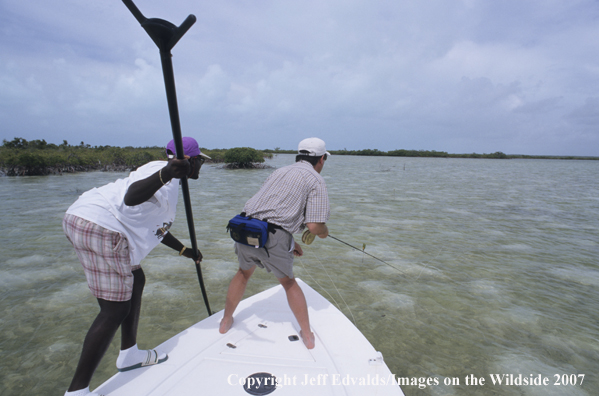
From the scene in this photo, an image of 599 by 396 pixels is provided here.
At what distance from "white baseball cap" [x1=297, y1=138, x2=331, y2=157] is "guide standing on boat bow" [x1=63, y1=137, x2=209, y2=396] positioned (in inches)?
40.8

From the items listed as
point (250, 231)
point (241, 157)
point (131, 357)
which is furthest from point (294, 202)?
point (241, 157)

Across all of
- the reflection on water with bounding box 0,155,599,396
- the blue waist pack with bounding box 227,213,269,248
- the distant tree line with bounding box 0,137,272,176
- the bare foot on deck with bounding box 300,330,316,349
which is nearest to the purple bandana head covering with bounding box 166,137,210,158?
the blue waist pack with bounding box 227,213,269,248

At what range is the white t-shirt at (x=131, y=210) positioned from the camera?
1.81 meters

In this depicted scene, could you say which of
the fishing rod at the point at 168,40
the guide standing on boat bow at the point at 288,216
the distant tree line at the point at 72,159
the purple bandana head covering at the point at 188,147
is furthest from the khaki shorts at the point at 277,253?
the distant tree line at the point at 72,159

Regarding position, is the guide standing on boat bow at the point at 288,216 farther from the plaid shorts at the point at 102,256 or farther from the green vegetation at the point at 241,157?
the green vegetation at the point at 241,157

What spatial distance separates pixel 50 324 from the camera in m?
3.37

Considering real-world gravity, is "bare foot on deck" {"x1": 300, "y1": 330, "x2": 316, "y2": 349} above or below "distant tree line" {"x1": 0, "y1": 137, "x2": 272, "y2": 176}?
below

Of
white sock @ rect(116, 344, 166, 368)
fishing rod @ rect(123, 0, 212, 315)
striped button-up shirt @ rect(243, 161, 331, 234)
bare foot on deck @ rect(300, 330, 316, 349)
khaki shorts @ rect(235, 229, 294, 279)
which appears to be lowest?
bare foot on deck @ rect(300, 330, 316, 349)

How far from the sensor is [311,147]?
2.73 meters

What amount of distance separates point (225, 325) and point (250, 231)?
3.01 ft

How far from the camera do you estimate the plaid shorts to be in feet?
5.80

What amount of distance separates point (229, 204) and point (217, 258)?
19.3 ft

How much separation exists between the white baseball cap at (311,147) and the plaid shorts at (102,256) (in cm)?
154

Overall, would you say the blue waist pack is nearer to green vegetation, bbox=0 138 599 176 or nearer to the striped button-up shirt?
the striped button-up shirt
